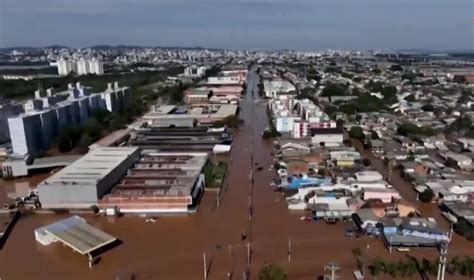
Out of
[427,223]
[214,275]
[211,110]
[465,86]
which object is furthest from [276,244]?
[465,86]

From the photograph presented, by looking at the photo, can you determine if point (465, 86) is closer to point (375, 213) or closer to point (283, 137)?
point (283, 137)

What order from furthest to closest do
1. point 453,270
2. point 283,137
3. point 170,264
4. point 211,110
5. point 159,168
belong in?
1. point 211,110
2. point 283,137
3. point 159,168
4. point 170,264
5. point 453,270

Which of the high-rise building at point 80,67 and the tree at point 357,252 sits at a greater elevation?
the high-rise building at point 80,67

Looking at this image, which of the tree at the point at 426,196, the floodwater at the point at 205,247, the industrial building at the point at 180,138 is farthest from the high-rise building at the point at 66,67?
the tree at the point at 426,196

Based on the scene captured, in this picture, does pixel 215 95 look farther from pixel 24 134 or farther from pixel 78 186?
pixel 78 186

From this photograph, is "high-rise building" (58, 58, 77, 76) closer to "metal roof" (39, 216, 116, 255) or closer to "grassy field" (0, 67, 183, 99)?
"grassy field" (0, 67, 183, 99)

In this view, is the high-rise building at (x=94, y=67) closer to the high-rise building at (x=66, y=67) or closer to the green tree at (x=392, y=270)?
the high-rise building at (x=66, y=67)

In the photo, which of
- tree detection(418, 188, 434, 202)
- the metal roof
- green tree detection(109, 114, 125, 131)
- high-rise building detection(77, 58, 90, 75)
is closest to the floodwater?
the metal roof

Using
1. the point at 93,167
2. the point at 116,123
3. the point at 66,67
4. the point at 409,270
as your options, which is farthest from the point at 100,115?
the point at 66,67
